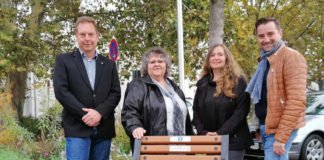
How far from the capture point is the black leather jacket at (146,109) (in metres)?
4.02

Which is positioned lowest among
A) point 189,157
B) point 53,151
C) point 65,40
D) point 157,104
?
point 53,151

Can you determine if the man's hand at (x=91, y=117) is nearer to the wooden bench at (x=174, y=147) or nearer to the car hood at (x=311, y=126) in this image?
the wooden bench at (x=174, y=147)

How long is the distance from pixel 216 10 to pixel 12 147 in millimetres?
4115

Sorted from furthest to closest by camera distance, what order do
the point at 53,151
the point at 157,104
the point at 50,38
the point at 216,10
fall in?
the point at 50,38, the point at 216,10, the point at 53,151, the point at 157,104

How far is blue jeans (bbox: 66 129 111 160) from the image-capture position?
4.17 meters

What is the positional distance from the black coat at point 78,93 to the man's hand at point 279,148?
1418 mm

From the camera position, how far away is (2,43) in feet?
37.2

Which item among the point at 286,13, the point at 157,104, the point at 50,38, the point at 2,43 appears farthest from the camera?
the point at 286,13

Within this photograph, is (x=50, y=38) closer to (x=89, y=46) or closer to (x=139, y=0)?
(x=139, y=0)

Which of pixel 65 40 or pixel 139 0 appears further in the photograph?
pixel 65 40

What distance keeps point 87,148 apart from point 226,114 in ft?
4.07

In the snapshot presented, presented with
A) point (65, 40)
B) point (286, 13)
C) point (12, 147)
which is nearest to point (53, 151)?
point (12, 147)

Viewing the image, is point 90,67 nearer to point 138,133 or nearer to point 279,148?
point 138,133

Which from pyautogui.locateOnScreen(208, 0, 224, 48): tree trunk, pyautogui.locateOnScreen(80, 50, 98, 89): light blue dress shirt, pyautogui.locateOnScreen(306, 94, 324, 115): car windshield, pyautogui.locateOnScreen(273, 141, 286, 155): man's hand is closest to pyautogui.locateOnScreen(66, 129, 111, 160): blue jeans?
pyautogui.locateOnScreen(80, 50, 98, 89): light blue dress shirt
